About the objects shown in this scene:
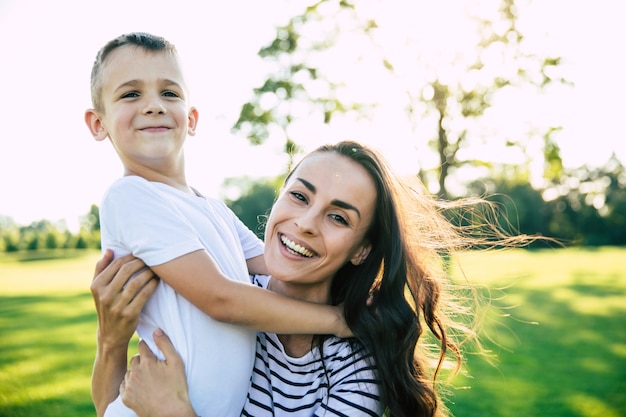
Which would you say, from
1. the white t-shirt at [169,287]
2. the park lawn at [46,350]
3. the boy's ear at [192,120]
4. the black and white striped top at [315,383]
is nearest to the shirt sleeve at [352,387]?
the black and white striped top at [315,383]

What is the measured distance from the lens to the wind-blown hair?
2482 millimetres

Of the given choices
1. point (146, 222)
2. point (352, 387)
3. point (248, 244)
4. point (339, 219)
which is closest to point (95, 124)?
point (146, 222)

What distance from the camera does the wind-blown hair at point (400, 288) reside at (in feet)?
8.14

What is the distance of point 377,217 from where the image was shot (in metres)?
2.77

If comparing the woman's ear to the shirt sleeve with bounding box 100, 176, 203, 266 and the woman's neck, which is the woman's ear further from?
the shirt sleeve with bounding box 100, 176, 203, 266

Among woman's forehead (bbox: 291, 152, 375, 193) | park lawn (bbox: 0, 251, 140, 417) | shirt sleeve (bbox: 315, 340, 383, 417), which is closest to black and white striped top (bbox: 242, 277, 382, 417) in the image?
shirt sleeve (bbox: 315, 340, 383, 417)

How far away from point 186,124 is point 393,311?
4.25ft

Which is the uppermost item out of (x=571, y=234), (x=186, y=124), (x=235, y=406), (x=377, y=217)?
(x=186, y=124)

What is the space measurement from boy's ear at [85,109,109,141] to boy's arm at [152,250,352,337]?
767mm

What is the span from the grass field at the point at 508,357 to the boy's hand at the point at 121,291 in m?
1.97

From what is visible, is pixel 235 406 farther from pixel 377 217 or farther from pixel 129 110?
pixel 129 110

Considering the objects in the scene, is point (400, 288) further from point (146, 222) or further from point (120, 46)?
point (120, 46)

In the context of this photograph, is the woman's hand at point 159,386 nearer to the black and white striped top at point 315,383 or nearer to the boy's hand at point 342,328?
the black and white striped top at point 315,383

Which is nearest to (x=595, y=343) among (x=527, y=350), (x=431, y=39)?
(x=527, y=350)
